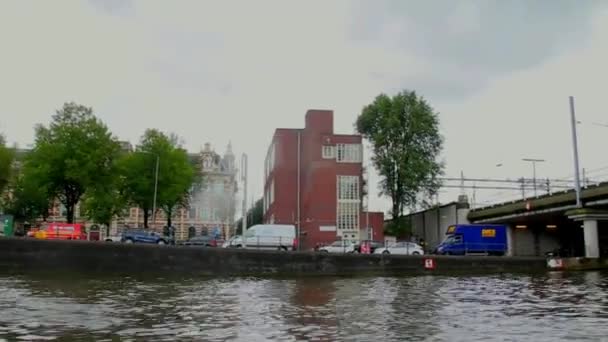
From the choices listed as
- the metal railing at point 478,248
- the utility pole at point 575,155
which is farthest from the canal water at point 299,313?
the metal railing at point 478,248

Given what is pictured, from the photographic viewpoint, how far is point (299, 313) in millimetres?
15336

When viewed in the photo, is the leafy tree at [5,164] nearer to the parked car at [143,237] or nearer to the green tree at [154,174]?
the green tree at [154,174]

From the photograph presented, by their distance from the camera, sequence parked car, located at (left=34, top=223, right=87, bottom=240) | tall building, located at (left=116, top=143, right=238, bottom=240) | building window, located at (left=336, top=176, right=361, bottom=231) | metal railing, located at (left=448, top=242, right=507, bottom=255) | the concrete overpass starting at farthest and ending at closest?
tall building, located at (left=116, top=143, right=238, bottom=240), building window, located at (left=336, top=176, right=361, bottom=231), metal railing, located at (left=448, top=242, right=507, bottom=255), parked car, located at (left=34, top=223, right=87, bottom=240), the concrete overpass

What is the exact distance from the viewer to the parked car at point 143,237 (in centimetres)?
5431

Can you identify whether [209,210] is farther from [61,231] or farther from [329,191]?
[61,231]

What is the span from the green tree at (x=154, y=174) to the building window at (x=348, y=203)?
18.9 m

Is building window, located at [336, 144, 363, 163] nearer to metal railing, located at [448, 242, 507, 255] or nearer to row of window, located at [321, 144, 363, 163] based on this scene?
row of window, located at [321, 144, 363, 163]

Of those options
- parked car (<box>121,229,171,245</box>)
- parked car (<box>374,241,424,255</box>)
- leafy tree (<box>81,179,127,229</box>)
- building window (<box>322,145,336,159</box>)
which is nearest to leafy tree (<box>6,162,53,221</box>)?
leafy tree (<box>81,179,127,229</box>)

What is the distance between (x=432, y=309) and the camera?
16625 mm

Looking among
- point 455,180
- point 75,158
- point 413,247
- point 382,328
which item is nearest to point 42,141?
point 75,158

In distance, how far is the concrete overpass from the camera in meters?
46.9

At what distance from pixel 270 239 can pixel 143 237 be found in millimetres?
12621

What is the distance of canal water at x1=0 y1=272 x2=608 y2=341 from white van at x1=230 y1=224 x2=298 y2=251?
80.9 ft

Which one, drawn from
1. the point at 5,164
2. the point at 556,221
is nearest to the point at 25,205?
the point at 5,164
